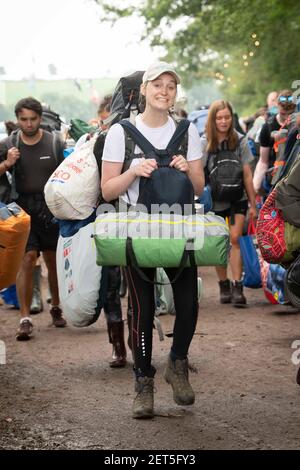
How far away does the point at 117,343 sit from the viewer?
27.3ft

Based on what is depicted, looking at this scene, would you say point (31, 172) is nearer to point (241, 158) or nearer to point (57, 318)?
point (57, 318)

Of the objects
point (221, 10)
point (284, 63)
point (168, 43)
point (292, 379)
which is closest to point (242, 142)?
point (292, 379)

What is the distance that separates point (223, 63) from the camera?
69625 millimetres

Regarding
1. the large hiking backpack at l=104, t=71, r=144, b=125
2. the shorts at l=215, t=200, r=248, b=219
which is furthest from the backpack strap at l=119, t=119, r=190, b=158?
the shorts at l=215, t=200, r=248, b=219

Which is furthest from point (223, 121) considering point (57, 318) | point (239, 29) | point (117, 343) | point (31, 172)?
point (239, 29)

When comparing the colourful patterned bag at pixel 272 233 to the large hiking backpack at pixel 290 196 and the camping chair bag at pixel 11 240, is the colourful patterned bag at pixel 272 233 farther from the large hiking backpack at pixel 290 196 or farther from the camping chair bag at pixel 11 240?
the camping chair bag at pixel 11 240

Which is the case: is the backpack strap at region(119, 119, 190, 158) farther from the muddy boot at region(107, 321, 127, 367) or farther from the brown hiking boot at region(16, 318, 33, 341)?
the brown hiking boot at region(16, 318, 33, 341)

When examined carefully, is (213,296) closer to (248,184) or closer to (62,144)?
(248,184)

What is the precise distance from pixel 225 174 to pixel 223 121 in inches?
20.2

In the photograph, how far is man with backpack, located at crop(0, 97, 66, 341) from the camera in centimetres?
1002

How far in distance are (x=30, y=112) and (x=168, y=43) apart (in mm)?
33146

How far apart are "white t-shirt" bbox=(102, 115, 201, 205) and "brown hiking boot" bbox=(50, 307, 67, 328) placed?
13.9 ft

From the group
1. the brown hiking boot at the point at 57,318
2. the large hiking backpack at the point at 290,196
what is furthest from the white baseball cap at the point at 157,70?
the brown hiking boot at the point at 57,318

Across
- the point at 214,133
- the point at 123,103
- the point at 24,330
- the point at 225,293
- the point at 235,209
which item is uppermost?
the point at 123,103
